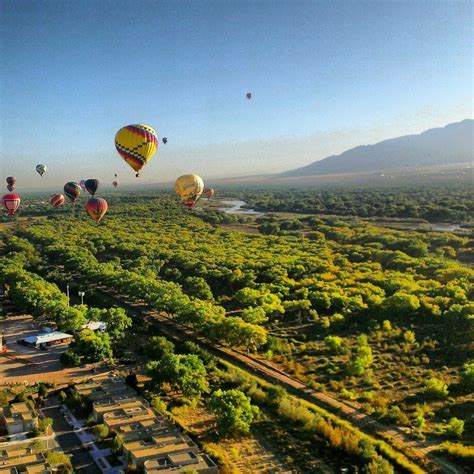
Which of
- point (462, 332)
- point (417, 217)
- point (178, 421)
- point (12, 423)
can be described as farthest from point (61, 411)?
point (417, 217)

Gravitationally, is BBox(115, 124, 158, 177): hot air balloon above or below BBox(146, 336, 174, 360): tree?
above

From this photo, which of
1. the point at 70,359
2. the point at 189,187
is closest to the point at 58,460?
the point at 70,359

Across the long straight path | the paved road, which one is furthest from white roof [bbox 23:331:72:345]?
the paved road

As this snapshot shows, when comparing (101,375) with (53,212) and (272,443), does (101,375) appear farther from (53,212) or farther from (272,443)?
(53,212)

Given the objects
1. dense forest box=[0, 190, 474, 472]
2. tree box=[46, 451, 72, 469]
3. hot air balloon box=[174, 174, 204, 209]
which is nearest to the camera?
tree box=[46, 451, 72, 469]

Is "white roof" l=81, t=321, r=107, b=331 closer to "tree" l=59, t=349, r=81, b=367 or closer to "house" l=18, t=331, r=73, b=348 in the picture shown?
"house" l=18, t=331, r=73, b=348

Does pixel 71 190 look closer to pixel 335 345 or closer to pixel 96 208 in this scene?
pixel 96 208
